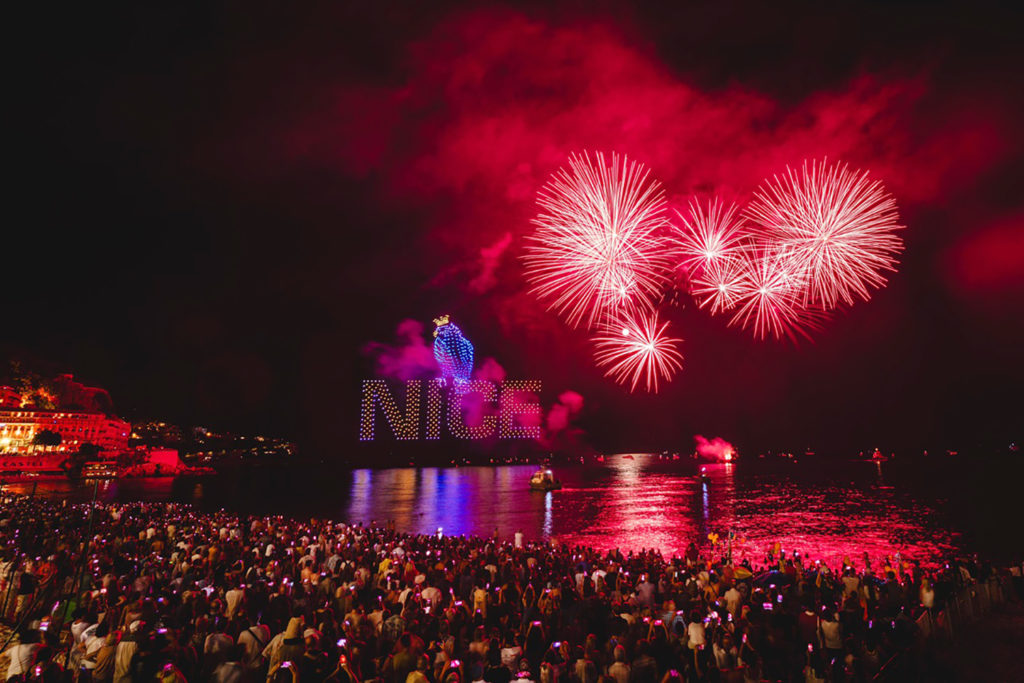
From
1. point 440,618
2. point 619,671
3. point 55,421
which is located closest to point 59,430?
point 55,421

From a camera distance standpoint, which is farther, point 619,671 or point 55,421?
point 55,421

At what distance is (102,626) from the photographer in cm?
831

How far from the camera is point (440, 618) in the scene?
9773 millimetres

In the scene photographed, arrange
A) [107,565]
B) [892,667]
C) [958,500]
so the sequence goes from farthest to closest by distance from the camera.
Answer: [958,500] < [107,565] < [892,667]

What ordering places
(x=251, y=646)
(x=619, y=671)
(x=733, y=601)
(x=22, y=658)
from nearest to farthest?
(x=22, y=658), (x=619, y=671), (x=251, y=646), (x=733, y=601)

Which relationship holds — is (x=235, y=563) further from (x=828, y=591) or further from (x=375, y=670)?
(x=828, y=591)

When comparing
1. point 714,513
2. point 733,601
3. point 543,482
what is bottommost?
point 714,513

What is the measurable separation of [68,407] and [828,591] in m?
173

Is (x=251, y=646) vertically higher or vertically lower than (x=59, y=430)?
lower

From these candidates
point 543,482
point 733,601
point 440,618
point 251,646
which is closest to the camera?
point 251,646

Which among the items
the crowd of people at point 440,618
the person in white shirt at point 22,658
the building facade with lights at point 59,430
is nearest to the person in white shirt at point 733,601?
the crowd of people at point 440,618

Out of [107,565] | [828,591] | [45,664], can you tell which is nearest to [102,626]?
[45,664]

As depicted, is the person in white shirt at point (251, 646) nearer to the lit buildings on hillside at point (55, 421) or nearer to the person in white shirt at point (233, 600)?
the person in white shirt at point (233, 600)

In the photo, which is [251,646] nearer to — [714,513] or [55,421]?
[714,513]
